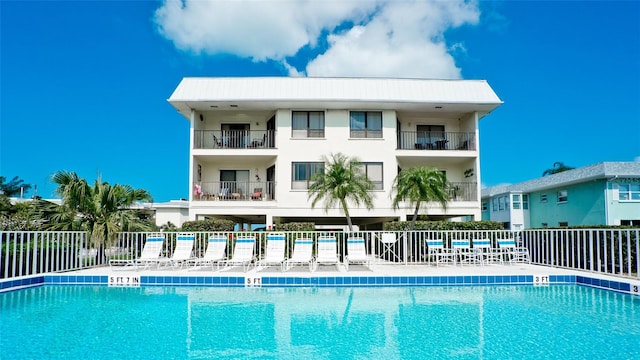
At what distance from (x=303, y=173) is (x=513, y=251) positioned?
389 inches

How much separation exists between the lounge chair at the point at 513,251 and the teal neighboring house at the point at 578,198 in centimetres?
1459

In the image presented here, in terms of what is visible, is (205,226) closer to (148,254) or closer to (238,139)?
(148,254)

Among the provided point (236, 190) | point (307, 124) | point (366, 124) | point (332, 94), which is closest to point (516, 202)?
point (366, 124)

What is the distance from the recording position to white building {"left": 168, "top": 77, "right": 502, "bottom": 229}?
2055 centimetres

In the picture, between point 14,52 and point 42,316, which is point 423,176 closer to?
point 42,316

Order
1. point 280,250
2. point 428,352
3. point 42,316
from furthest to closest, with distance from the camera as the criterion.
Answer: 1. point 280,250
2. point 42,316
3. point 428,352

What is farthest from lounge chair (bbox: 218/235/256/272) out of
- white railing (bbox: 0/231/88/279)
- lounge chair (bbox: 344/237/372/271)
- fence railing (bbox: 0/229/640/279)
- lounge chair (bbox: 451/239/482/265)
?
lounge chair (bbox: 451/239/482/265)

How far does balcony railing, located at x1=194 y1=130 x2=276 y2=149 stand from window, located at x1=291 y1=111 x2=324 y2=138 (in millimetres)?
1165

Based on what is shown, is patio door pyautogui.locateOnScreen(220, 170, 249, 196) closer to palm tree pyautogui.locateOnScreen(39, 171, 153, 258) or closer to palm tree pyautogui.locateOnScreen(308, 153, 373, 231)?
palm tree pyautogui.locateOnScreen(308, 153, 373, 231)

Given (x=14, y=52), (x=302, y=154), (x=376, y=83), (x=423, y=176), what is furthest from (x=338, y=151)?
(x=14, y=52)

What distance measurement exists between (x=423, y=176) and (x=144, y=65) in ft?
109

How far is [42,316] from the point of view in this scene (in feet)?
24.6

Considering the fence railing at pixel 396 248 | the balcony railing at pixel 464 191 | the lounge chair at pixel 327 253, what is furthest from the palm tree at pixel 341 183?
the balcony railing at pixel 464 191

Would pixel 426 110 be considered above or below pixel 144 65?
below
